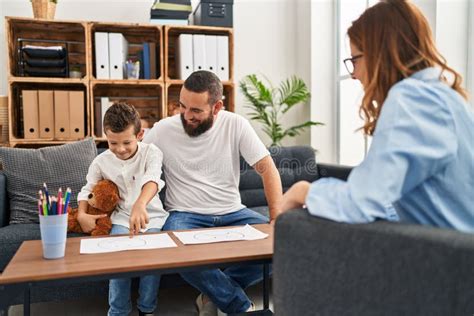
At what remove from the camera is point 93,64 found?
3.38 metres

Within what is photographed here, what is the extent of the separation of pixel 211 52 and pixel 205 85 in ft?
5.59

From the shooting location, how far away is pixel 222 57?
11.6ft

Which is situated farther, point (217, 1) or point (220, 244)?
point (217, 1)

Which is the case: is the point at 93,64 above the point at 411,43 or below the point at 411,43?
above

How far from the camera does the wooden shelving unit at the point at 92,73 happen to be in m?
3.23

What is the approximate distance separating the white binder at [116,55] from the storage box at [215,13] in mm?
657

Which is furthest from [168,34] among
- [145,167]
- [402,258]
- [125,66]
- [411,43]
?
[402,258]

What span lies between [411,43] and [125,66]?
2750 mm

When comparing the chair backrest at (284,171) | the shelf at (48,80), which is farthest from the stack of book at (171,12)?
the chair backrest at (284,171)

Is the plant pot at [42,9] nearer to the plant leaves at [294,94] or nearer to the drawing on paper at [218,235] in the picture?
the plant leaves at [294,94]

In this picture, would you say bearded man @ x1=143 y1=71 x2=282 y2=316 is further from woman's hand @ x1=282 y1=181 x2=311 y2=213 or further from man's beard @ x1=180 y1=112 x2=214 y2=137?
woman's hand @ x1=282 y1=181 x2=311 y2=213

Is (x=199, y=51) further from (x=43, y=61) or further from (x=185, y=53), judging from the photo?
(x=43, y=61)

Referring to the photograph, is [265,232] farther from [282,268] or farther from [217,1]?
[217,1]

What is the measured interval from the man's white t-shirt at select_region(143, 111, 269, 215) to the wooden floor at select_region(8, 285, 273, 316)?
555 millimetres
